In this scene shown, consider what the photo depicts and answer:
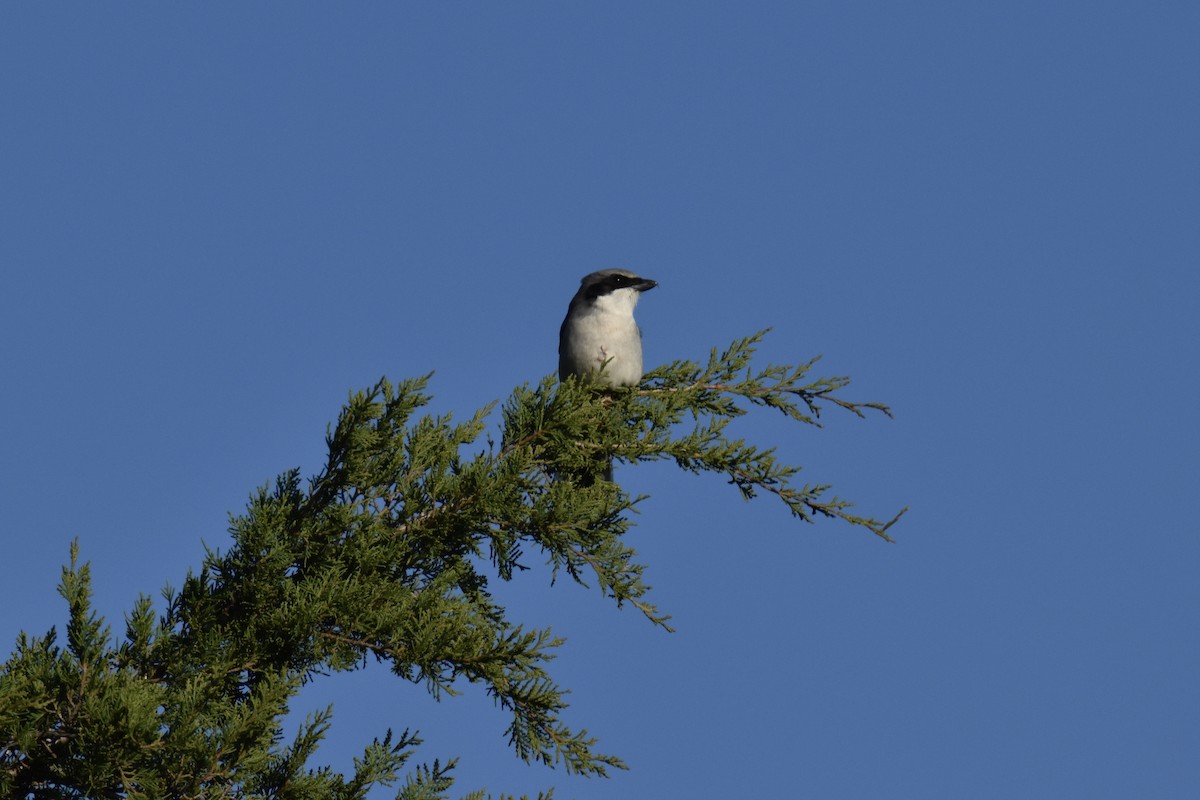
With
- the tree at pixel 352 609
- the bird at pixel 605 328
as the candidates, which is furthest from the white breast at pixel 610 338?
the tree at pixel 352 609

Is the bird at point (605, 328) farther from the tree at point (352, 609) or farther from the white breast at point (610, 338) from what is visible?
the tree at point (352, 609)

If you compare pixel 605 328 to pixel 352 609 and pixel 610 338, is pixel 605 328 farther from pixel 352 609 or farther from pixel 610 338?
pixel 352 609

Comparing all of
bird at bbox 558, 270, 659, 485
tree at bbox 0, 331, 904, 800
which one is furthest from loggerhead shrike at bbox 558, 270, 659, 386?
tree at bbox 0, 331, 904, 800

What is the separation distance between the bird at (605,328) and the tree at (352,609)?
2529 millimetres

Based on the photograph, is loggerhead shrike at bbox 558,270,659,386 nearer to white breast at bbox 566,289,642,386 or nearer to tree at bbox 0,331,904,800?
white breast at bbox 566,289,642,386

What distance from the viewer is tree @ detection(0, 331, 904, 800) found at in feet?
16.3

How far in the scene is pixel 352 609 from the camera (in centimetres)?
541

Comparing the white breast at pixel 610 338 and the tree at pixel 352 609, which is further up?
the white breast at pixel 610 338

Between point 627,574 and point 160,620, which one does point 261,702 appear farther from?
point 627,574

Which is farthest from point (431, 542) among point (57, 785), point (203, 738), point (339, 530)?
point (57, 785)

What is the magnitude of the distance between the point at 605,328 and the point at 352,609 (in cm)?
424

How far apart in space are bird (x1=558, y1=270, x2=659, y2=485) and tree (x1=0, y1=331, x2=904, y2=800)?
→ 253 centimetres

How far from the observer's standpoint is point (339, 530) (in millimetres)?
5746

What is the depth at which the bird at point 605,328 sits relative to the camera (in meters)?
9.16
